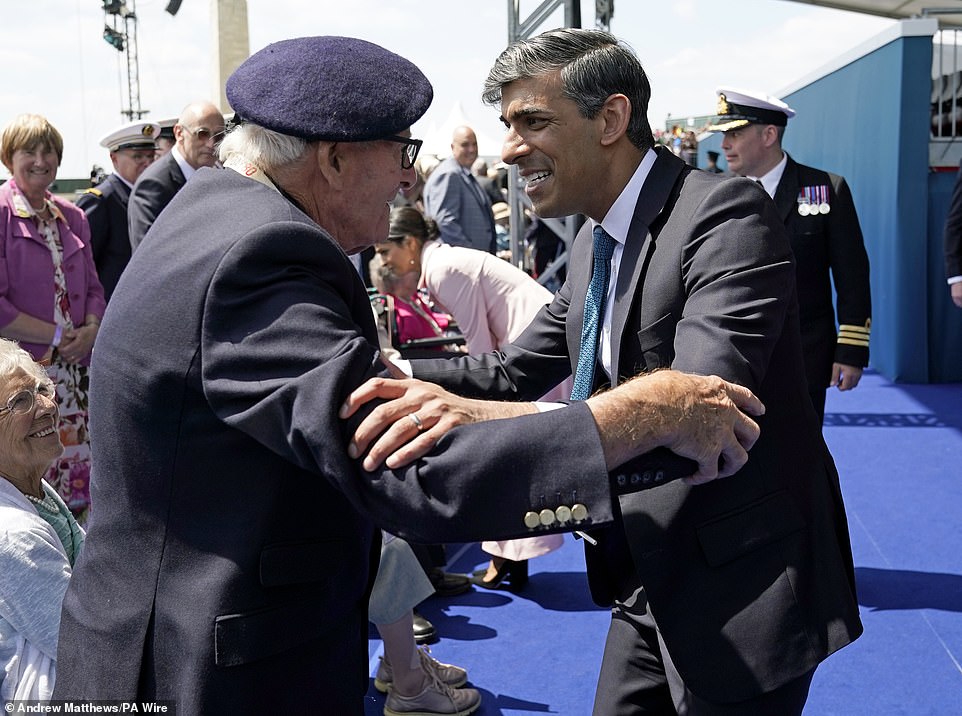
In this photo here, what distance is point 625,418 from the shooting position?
1259mm

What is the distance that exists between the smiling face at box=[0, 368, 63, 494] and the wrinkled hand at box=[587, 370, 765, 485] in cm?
186

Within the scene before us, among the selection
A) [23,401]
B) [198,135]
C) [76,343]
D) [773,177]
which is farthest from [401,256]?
[23,401]

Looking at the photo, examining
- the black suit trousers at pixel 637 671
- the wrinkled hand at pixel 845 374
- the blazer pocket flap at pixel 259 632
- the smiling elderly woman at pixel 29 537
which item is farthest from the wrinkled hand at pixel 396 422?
the wrinkled hand at pixel 845 374

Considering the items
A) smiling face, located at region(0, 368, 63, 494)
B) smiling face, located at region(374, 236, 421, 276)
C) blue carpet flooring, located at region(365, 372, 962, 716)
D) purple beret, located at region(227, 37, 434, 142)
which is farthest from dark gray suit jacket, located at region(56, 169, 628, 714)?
smiling face, located at region(374, 236, 421, 276)

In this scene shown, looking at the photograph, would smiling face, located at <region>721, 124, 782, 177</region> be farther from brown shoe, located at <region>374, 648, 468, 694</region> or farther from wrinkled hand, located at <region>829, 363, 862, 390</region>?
brown shoe, located at <region>374, 648, 468, 694</region>

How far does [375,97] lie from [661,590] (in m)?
1.05

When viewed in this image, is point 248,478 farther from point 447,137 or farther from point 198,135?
point 447,137

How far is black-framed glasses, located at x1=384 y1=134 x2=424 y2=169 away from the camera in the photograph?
1.50 m

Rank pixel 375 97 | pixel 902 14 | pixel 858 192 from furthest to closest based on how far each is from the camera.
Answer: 1. pixel 902 14
2. pixel 858 192
3. pixel 375 97

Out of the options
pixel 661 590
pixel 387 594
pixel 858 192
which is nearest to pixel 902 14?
pixel 858 192

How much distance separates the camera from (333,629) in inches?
58.4

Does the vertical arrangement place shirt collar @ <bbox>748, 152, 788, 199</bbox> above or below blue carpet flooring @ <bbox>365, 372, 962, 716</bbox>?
above

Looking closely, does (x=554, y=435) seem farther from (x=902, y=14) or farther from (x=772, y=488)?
(x=902, y=14)

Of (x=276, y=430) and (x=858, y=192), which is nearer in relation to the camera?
(x=276, y=430)
